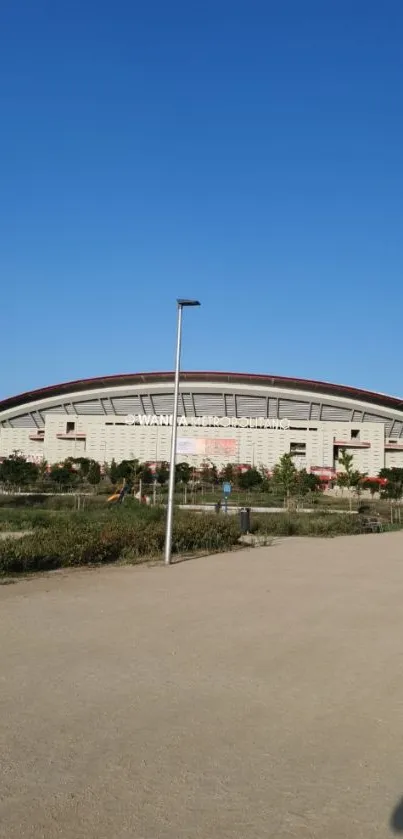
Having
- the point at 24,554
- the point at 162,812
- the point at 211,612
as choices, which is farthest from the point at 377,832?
the point at 24,554

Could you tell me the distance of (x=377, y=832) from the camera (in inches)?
132

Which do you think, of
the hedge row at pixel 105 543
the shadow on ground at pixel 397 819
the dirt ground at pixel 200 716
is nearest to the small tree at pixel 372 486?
the hedge row at pixel 105 543

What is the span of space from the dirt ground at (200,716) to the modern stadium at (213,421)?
7409cm

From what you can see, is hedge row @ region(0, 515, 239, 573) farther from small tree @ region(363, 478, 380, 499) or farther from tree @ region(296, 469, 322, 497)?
small tree @ region(363, 478, 380, 499)

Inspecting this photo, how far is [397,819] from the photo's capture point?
11.5 ft

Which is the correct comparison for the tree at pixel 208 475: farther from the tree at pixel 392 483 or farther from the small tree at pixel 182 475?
the tree at pixel 392 483

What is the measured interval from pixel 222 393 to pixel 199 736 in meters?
89.5

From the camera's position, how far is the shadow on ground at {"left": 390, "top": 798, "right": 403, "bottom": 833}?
340 cm

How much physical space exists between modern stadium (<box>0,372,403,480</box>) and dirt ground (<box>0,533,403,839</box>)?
74.1 meters

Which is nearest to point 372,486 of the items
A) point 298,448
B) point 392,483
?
point 392,483

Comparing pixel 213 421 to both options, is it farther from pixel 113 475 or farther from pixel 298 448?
pixel 113 475

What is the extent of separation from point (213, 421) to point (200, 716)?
82.8m

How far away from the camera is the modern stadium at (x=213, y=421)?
8581 cm

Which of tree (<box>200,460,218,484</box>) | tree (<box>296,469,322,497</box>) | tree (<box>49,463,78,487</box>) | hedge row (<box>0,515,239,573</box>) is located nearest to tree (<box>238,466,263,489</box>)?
tree (<box>296,469,322,497</box>)
